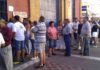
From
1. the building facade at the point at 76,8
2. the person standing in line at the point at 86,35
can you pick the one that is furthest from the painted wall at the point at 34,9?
the building facade at the point at 76,8

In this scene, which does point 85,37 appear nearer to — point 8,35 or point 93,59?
point 93,59

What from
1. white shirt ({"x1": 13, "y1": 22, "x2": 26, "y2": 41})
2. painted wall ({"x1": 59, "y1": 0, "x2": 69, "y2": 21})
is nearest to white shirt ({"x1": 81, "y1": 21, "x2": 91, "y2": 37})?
white shirt ({"x1": 13, "y1": 22, "x2": 26, "y2": 41})

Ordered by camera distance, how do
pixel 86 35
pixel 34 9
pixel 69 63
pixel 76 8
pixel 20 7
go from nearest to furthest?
1. pixel 69 63
2. pixel 86 35
3. pixel 20 7
4. pixel 34 9
5. pixel 76 8

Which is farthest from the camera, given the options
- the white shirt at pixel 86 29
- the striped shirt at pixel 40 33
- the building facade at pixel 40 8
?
the building facade at pixel 40 8

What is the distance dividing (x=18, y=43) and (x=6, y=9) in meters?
4.39

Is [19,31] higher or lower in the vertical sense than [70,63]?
higher

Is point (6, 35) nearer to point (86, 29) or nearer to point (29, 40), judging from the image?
point (29, 40)

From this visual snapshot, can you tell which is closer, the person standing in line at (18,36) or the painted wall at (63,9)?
the person standing in line at (18,36)

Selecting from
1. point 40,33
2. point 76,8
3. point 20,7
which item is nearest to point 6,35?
point 40,33

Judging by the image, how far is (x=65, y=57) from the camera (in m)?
15.3

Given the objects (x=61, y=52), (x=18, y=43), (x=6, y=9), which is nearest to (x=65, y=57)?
(x=61, y=52)

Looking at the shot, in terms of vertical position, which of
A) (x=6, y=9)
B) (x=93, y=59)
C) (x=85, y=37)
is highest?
(x=6, y=9)

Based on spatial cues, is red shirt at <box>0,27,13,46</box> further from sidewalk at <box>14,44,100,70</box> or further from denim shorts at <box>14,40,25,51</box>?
denim shorts at <box>14,40,25,51</box>

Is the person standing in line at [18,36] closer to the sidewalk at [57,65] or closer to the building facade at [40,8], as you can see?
the sidewalk at [57,65]
